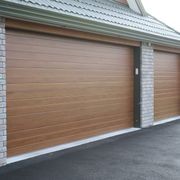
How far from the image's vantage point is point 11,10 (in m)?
5.54

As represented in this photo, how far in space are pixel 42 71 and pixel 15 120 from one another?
1123mm

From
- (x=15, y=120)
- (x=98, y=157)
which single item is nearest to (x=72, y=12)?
(x=15, y=120)

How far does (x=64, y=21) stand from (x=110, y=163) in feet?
9.16

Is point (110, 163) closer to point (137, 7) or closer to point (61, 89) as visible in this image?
point (61, 89)

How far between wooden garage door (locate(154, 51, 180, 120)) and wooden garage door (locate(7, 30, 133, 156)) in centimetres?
162

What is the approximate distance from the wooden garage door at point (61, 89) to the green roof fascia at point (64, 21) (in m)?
0.44

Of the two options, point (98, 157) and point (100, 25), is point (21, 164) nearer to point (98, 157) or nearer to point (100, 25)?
point (98, 157)

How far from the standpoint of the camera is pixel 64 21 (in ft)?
21.5

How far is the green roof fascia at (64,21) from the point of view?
18.3 ft

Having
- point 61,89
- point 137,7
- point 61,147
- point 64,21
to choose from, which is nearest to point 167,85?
point 137,7

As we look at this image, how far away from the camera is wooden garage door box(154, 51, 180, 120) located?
10.6 metres

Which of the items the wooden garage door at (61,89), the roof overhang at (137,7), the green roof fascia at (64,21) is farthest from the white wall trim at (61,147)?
the roof overhang at (137,7)

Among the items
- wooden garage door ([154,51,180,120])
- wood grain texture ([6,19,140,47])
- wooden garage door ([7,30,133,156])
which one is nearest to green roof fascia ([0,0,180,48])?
wood grain texture ([6,19,140,47])

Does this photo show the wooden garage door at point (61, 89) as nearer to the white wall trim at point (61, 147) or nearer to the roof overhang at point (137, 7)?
the white wall trim at point (61, 147)
